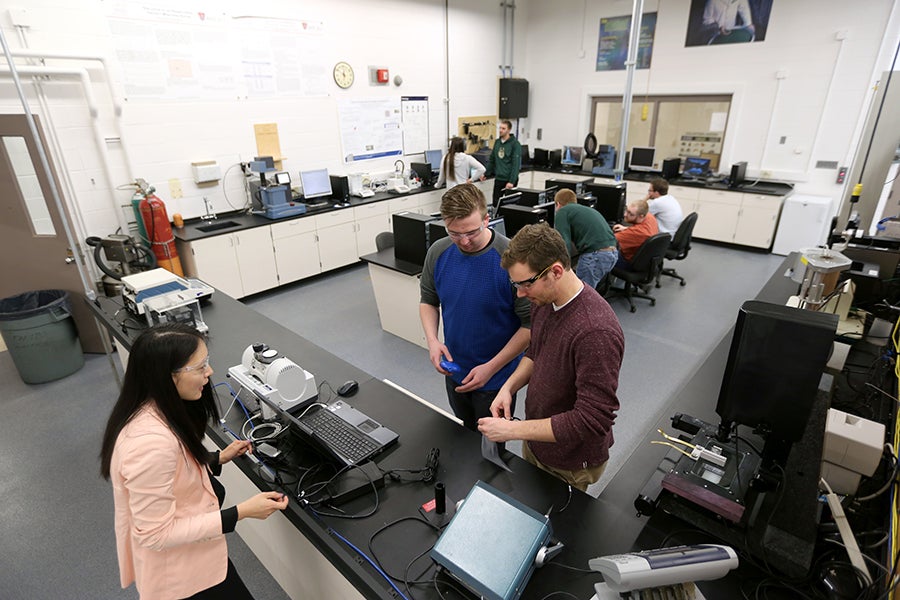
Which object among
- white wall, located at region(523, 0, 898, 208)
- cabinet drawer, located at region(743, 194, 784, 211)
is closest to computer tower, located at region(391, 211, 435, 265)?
cabinet drawer, located at region(743, 194, 784, 211)

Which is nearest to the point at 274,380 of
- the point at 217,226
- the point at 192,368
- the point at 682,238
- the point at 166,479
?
the point at 192,368

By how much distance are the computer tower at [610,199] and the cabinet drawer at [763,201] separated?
206cm

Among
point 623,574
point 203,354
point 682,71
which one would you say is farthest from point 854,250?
point 682,71

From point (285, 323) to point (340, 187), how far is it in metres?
2.01

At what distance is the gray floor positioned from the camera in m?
2.17

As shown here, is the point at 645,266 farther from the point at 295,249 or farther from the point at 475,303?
the point at 295,249

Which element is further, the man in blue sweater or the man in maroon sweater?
the man in blue sweater

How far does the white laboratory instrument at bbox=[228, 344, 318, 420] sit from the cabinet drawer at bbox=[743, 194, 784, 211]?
627cm

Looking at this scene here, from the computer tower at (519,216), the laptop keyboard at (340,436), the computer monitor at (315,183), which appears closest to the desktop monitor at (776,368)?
the laptop keyboard at (340,436)

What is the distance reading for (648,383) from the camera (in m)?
3.50

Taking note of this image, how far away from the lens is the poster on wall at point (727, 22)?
586 cm

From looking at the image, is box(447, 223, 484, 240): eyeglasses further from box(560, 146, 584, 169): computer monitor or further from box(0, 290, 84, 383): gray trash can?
box(560, 146, 584, 169): computer monitor

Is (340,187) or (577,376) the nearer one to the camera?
(577,376)

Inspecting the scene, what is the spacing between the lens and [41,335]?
346cm
